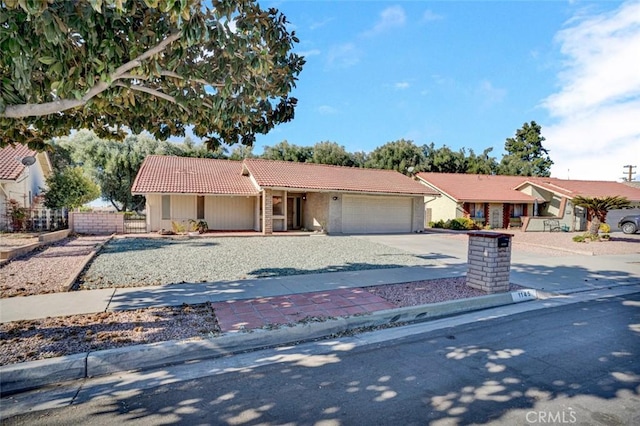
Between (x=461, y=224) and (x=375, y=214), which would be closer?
(x=375, y=214)

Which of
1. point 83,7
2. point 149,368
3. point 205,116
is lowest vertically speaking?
point 149,368

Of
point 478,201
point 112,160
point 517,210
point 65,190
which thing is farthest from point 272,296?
point 517,210

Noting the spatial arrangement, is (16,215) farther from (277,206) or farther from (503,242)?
(503,242)

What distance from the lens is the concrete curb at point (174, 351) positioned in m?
3.85

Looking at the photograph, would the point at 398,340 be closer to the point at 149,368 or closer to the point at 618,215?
the point at 149,368

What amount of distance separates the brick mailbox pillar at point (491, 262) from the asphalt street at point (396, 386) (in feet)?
6.83

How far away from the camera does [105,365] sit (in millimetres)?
4102

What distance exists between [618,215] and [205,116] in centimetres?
3752

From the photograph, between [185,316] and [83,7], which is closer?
[83,7]

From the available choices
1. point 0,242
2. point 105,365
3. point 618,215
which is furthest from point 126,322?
point 618,215

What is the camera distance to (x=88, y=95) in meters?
5.15

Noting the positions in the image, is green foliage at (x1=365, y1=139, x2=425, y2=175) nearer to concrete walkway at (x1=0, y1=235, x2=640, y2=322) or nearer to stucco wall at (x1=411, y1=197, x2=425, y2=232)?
stucco wall at (x1=411, y1=197, x2=425, y2=232)

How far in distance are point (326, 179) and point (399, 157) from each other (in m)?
23.7

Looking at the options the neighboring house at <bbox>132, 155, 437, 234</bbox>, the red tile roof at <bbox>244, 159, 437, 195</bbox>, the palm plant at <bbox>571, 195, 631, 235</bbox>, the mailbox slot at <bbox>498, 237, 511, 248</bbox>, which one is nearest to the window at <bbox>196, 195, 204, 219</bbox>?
the neighboring house at <bbox>132, 155, 437, 234</bbox>
